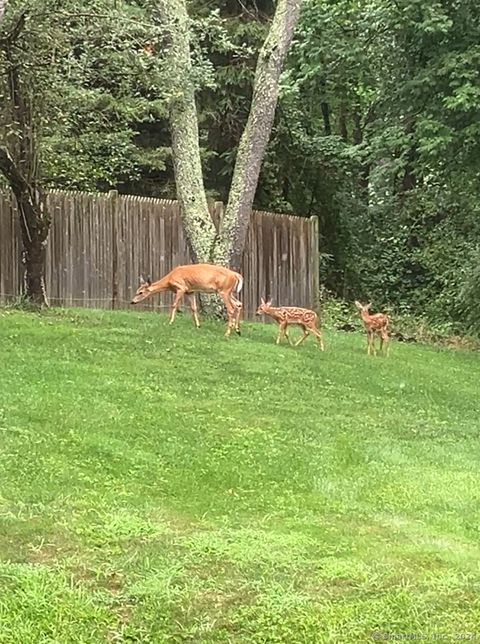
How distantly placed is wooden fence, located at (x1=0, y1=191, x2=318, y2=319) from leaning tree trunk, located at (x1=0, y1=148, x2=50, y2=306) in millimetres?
1110

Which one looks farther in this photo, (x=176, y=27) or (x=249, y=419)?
(x=176, y=27)

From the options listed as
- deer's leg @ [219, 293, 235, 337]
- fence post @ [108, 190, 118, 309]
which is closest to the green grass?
deer's leg @ [219, 293, 235, 337]

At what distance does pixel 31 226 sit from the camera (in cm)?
1326

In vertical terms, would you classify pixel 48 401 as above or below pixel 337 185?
below

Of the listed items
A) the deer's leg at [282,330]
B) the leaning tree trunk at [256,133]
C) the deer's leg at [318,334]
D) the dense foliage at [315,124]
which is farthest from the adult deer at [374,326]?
the dense foliage at [315,124]

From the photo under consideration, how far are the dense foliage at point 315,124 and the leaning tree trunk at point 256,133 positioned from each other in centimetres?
76

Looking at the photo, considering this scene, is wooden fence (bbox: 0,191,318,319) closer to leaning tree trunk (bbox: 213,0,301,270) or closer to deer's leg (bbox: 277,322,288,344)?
leaning tree trunk (bbox: 213,0,301,270)

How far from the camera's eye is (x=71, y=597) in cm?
466

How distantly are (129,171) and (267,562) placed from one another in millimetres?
14583

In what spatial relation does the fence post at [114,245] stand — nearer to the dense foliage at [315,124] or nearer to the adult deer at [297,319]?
the dense foliage at [315,124]

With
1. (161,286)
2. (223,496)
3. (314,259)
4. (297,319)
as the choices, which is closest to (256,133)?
(161,286)

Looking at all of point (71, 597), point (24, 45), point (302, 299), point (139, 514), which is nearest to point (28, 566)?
point (71, 597)

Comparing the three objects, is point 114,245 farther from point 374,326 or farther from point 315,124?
point 315,124

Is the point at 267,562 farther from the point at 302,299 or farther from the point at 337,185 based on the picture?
the point at 337,185
